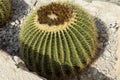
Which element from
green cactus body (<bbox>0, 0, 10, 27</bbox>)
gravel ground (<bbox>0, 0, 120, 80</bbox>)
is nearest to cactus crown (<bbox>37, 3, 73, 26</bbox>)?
gravel ground (<bbox>0, 0, 120, 80</bbox>)

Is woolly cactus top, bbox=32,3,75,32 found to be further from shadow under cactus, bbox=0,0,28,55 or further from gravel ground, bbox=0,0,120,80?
shadow under cactus, bbox=0,0,28,55

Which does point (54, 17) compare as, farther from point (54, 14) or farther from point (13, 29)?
point (13, 29)

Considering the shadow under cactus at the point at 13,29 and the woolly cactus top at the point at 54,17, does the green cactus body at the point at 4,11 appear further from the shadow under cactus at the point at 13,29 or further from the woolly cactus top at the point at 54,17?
the woolly cactus top at the point at 54,17

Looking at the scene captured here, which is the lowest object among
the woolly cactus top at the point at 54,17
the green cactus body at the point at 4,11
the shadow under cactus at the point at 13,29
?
the shadow under cactus at the point at 13,29

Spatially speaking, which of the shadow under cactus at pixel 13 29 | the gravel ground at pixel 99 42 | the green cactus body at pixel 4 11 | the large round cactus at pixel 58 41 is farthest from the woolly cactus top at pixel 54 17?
the green cactus body at pixel 4 11

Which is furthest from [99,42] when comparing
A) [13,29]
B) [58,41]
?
[13,29]

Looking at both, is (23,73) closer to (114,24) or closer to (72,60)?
(72,60)
